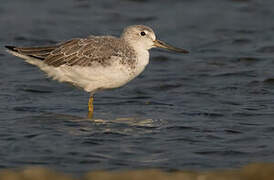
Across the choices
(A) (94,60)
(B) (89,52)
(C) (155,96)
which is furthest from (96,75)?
(C) (155,96)

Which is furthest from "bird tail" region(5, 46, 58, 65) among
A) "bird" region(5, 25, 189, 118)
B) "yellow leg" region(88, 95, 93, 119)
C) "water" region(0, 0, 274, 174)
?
"yellow leg" region(88, 95, 93, 119)

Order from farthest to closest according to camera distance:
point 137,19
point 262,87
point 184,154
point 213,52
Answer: point 137,19
point 213,52
point 262,87
point 184,154

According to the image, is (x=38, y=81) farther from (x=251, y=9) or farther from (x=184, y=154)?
(x=251, y=9)

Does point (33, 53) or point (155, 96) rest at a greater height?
point (33, 53)

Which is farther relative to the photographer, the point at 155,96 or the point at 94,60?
the point at 155,96

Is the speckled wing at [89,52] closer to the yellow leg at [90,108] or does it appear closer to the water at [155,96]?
the yellow leg at [90,108]

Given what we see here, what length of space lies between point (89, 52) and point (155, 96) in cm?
211

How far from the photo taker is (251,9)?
1945 cm

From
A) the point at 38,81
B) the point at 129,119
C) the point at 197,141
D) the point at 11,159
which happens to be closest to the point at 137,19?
the point at 38,81

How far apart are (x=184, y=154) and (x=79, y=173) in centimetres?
173

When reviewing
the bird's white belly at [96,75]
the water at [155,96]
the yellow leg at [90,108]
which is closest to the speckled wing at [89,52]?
the bird's white belly at [96,75]

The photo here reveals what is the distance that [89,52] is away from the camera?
38.5 feet

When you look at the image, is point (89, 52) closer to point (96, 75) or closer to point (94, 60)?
point (94, 60)

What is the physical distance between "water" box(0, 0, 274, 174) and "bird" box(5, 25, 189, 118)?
0.63 metres
